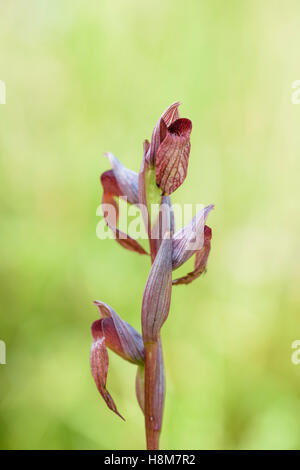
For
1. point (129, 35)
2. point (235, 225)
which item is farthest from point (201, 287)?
point (129, 35)

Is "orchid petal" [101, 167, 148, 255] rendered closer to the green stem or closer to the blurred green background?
the green stem

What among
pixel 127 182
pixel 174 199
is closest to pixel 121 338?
pixel 127 182

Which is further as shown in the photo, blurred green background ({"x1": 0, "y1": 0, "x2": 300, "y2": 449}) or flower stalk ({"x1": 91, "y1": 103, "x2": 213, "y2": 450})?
blurred green background ({"x1": 0, "y1": 0, "x2": 300, "y2": 449})

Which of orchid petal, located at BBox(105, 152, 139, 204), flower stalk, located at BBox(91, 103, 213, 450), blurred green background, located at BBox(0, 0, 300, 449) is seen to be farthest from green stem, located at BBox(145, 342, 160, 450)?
blurred green background, located at BBox(0, 0, 300, 449)

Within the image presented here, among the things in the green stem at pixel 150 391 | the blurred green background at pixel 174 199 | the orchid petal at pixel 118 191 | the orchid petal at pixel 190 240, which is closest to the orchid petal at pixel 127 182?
the orchid petal at pixel 118 191

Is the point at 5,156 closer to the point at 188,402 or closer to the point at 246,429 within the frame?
the point at 188,402

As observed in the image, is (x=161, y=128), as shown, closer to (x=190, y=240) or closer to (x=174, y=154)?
(x=174, y=154)

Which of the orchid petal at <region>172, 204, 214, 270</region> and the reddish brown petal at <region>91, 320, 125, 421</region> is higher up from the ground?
the orchid petal at <region>172, 204, 214, 270</region>
